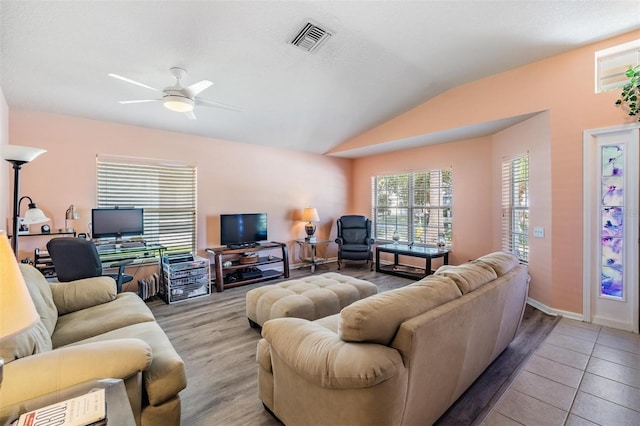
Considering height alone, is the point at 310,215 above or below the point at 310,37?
below

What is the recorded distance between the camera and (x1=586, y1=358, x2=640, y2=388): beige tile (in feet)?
6.96

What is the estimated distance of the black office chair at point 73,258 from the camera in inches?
112

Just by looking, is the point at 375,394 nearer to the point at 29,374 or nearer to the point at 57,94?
the point at 29,374

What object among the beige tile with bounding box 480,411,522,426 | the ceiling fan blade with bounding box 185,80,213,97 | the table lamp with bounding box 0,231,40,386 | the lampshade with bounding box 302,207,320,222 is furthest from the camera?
the lampshade with bounding box 302,207,320,222

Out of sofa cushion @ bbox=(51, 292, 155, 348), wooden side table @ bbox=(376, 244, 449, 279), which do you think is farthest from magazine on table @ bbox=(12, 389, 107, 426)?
wooden side table @ bbox=(376, 244, 449, 279)

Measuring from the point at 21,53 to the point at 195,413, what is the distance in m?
3.36

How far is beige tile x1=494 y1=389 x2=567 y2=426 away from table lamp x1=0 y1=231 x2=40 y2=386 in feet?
8.05

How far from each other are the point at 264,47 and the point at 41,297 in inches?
111

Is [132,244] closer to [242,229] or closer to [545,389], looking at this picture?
[242,229]

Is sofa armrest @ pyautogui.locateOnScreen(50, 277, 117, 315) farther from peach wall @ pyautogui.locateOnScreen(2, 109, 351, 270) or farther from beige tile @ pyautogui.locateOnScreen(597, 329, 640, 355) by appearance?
beige tile @ pyautogui.locateOnScreen(597, 329, 640, 355)

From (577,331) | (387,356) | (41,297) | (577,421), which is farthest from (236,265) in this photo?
(577,331)

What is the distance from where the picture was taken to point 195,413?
1817mm

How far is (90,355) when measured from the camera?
1320mm

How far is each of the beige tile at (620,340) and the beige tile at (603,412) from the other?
1.09 m
